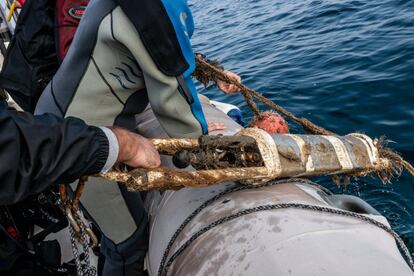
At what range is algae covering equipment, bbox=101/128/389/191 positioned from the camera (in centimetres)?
185

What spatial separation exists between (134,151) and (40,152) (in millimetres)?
513

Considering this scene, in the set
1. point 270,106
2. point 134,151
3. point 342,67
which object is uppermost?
point 134,151

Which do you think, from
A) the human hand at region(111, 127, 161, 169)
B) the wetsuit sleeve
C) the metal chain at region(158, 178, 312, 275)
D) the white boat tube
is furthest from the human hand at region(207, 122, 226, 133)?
the human hand at region(111, 127, 161, 169)

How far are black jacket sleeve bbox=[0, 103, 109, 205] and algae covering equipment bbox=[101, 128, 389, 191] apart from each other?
1.07ft

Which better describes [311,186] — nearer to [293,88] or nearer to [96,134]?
[96,134]

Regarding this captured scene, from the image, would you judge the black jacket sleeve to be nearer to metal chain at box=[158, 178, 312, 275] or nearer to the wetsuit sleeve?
the wetsuit sleeve

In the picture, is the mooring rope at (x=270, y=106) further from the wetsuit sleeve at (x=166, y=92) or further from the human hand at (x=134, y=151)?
the human hand at (x=134, y=151)

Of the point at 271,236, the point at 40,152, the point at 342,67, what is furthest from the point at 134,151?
the point at 342,67

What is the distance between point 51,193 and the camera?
4047 millimetres

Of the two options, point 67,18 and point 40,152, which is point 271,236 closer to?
point 40,152

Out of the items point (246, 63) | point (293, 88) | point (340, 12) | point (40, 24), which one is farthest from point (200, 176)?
point (340, 12)

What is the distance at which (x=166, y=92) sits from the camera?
7.10ft

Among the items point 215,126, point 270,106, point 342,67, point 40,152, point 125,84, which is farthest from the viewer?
point 342,67

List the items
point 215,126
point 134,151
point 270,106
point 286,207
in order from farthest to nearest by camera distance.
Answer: point 270,106, point 215,126, point 286,207, point 134,151
